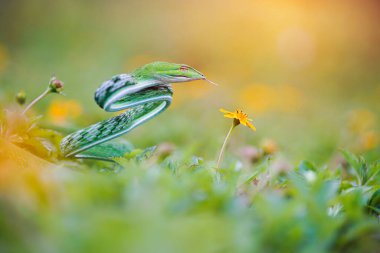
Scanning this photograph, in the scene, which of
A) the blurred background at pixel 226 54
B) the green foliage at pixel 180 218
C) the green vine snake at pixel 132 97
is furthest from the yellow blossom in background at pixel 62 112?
the green foliage at pixel 180 218

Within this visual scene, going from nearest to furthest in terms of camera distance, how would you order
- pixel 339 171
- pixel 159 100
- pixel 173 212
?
pixel 173 212, pixel 159 100, pixel 339 171

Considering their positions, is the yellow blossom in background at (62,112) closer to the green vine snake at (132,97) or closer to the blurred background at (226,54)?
the blurred background at (226,54)

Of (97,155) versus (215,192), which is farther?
(97,155)

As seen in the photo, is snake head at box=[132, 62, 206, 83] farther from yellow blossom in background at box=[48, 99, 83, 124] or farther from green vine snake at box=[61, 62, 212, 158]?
yellow blossom in background at box=[48, 99, 83, 124]

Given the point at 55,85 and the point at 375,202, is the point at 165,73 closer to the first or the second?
the point at 55,85

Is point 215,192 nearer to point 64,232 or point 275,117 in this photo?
point 64,232

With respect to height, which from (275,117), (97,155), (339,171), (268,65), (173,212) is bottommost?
(173,212)

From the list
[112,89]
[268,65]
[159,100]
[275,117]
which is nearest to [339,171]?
[159,100]

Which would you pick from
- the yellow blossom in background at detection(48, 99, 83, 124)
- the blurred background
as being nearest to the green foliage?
the yellow blossom in background at detection(48, 99, 83, 124)
